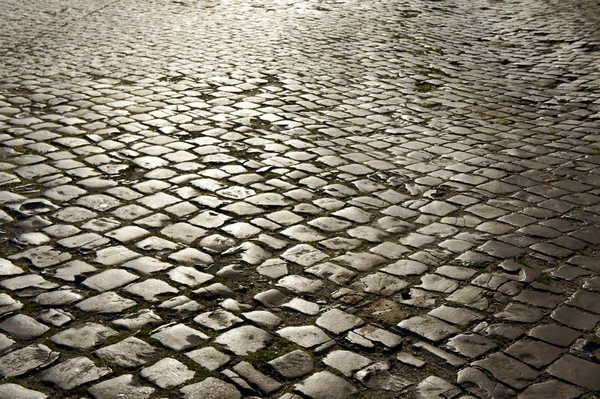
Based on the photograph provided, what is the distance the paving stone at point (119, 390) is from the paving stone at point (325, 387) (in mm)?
662

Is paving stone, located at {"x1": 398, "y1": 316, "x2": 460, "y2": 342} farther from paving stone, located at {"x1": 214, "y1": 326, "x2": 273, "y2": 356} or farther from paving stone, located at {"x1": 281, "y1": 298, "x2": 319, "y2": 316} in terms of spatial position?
paving stone, located at {"x1": 214, "y1": 326, "x2": 273, "y2": 356}

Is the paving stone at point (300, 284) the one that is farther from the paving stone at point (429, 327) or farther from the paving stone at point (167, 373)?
the paving stone at point (167, 373)

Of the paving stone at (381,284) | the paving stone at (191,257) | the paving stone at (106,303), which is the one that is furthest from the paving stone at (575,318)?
the paving stone at (106,303)

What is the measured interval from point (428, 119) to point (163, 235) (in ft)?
11.6

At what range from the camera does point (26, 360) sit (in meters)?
3.10

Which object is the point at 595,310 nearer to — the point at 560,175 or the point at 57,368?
the point at 560,175

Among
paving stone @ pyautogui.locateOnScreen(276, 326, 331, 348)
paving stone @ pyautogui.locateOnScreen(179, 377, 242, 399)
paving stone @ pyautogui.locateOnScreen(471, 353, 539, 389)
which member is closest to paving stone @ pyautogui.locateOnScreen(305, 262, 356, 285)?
paving stone @ pyautogui.locateOnScreen(276, 326, 331, 348)

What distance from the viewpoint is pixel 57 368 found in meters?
3.06

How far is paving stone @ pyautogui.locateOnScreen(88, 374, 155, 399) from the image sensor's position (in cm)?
290

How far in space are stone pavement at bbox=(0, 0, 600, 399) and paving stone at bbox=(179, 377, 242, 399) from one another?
0.01m

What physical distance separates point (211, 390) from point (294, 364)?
16.4 inches

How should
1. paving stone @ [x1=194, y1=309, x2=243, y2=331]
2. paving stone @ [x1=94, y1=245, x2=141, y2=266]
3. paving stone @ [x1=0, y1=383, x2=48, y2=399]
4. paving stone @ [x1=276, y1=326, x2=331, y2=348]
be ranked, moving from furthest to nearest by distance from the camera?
paving stone @ [x1=94, y1=245, x2=141, y2=266]
paving stone @ [x1=194, y1=309, x2=243, y2=331]
paving stone @ [x1=276, y1=326, x2=331, y2=348]
paving stone @ [x1=0, y1=383, x2=48, y2=399]

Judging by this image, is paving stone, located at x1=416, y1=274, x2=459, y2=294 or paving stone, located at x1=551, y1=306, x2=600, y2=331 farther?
paving stone, located at x1=416, y1=274, x2=459, y2=294

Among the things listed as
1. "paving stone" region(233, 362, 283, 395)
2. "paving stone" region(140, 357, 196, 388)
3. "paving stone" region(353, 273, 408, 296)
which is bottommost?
"paving stone" region(353, 273, 408, 296)
